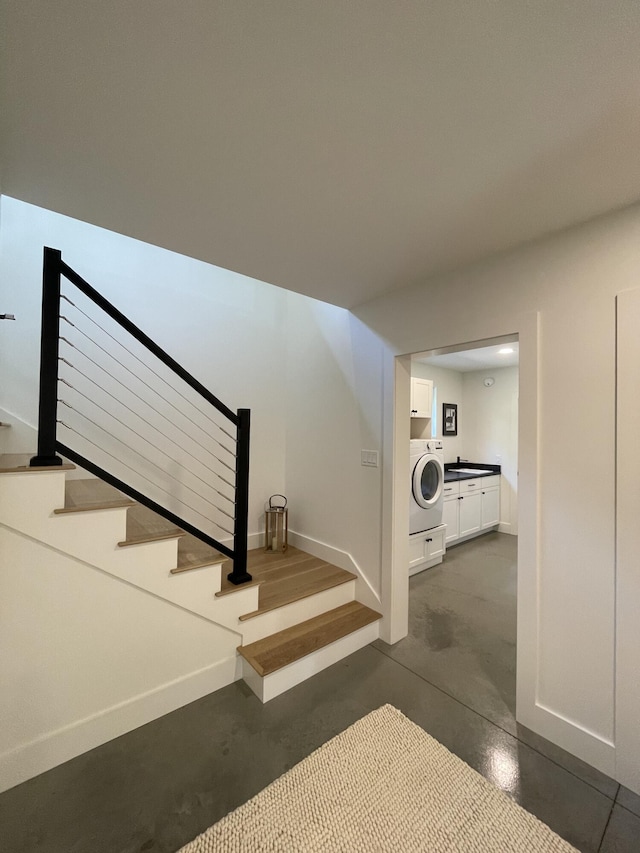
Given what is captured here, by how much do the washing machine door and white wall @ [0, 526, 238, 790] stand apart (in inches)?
97.7

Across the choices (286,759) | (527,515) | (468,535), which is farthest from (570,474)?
(468,535)

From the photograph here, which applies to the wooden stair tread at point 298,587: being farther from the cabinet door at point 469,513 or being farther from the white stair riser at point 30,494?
Result: the cabinet door at point 469,513

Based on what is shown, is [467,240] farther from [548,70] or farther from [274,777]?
[274,777]

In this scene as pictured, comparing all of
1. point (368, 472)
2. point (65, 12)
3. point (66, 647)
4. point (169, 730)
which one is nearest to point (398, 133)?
point (65, 12)

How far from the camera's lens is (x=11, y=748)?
1.38 metres

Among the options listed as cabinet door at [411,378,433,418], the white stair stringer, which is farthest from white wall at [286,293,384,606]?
cabinet door at [411,378,433,418]

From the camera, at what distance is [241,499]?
2049 mm

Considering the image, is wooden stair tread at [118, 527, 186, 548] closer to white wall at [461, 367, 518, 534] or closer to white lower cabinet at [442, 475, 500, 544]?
white lower cabinet at [442, 475, 500, 544]

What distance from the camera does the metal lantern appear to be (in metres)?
3.12

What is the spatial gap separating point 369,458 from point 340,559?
3.03ft

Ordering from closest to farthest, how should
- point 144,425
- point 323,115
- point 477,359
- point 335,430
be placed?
point 323,115 < point 144,425 < point 335,430 < point 477,359

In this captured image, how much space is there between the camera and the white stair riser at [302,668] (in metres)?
1.84

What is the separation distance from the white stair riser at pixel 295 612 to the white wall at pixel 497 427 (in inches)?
141

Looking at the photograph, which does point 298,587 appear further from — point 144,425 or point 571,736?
point 144,425
